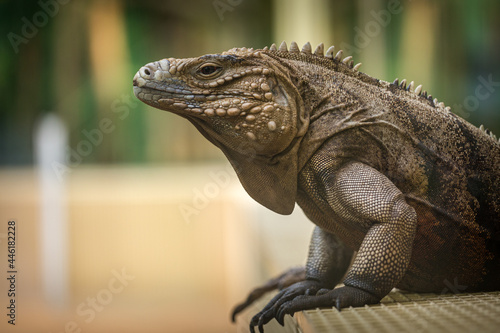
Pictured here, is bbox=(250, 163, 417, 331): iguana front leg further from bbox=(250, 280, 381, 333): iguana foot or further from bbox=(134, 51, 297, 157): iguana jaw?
bbox=(134, 51, 297, 157): iguana jaw

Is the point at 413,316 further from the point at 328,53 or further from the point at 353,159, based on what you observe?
the point at 328,53

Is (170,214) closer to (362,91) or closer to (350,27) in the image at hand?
(350,27)

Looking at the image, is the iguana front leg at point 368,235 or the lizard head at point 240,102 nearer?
the iguana front leg at point 368,235

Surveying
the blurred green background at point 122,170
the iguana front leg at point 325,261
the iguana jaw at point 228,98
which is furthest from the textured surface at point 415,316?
the blurred green background at point 122,170

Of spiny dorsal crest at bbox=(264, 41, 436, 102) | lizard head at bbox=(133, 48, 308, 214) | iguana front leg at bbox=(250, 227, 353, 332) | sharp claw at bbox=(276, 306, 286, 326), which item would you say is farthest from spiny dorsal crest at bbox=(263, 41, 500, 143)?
sharp claw at bbox=(276, 306, 286, 326)

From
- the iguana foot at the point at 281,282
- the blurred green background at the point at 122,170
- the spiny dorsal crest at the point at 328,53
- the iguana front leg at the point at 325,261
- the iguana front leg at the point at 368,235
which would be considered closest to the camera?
the iguana front leg at the point at 368,235

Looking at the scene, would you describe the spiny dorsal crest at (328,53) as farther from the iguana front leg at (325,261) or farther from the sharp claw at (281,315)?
the sharp claw at (281,315)

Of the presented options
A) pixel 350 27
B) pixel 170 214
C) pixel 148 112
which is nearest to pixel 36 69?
pixel 148 112
